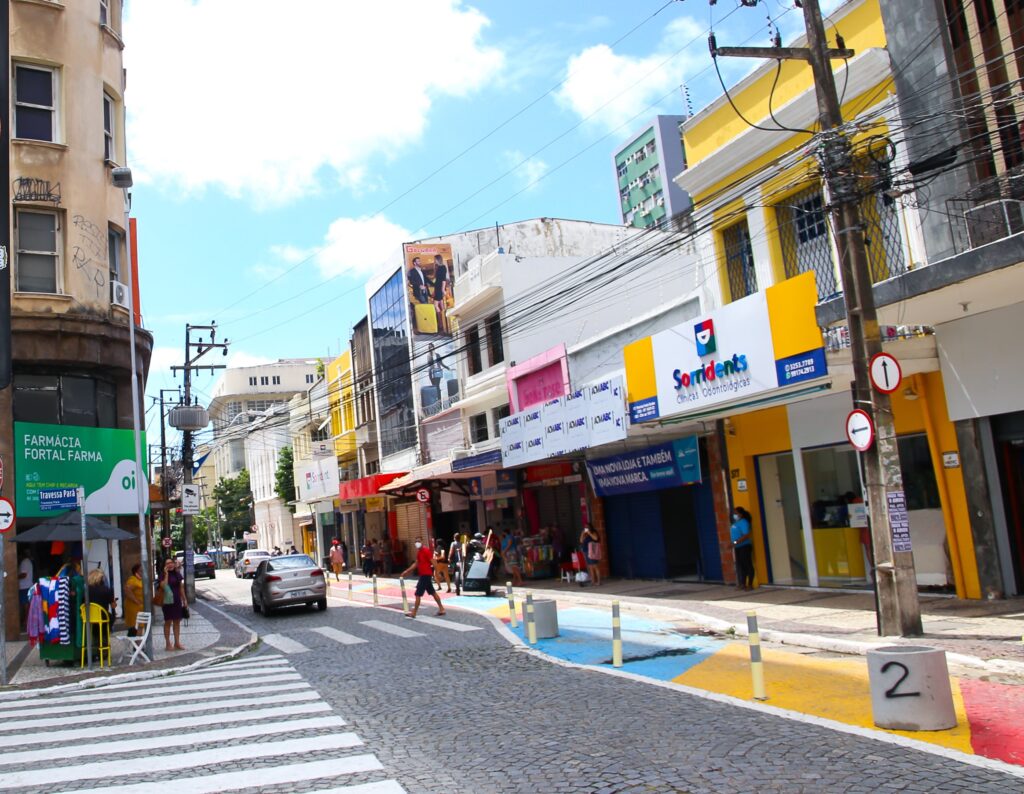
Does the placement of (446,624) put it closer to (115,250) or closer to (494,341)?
(115,250)

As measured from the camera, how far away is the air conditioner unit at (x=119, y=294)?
73.9 ft

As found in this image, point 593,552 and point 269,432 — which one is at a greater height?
point 269,432

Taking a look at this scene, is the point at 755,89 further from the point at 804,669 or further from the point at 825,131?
the point at 804,669

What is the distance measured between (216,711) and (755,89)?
47.3 feet

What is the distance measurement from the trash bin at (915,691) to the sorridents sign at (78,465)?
50.5 feet

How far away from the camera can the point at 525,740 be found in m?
7.92

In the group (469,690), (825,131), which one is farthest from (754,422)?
(469,690)

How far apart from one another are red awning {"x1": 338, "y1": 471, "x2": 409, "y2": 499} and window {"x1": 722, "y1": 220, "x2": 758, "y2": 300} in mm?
20295

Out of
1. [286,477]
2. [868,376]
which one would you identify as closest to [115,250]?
[868,376]

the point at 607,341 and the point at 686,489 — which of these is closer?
the point at 686,489

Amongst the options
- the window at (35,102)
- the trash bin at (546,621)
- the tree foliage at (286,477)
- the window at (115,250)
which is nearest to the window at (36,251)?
the window at (115,250)

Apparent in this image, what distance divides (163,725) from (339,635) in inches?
325

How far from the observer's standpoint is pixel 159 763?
25.6ft

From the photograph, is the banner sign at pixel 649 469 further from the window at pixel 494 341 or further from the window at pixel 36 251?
the window at pixel 36 251
